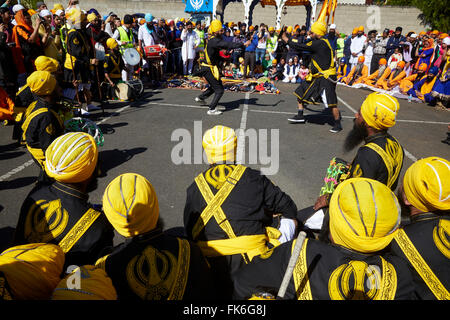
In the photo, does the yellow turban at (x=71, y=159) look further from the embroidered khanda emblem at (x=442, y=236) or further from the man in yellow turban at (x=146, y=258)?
the embroidered khanda emblem at (x=442, y=236)

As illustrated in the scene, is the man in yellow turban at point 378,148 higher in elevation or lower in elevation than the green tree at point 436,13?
lower

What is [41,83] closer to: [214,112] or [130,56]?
[214,112]

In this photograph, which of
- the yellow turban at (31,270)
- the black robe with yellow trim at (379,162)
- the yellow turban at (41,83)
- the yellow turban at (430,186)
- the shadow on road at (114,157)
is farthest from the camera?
the shadow on road at (114,157)

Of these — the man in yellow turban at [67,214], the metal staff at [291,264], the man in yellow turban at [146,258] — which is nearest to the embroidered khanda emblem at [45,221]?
the man in yellow turban at [67,214]

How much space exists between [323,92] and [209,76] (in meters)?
2.95

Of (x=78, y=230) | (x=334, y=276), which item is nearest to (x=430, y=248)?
(x=334, y=276)

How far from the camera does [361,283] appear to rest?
1.42m

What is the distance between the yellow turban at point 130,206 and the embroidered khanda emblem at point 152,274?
0.15 metres

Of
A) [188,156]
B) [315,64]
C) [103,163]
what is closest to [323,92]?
[315,64]

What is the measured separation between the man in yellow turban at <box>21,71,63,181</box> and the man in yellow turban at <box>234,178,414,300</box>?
3273 mm

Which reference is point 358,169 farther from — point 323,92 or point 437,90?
point 437,90

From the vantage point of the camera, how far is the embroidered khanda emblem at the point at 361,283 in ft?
4.61

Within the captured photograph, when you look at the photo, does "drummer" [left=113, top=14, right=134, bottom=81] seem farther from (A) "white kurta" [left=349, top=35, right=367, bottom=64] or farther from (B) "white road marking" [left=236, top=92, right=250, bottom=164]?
(A) "white kurta" [left=349, top=35, right=367, bottom=64]

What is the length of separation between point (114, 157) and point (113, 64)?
13.7 feet
